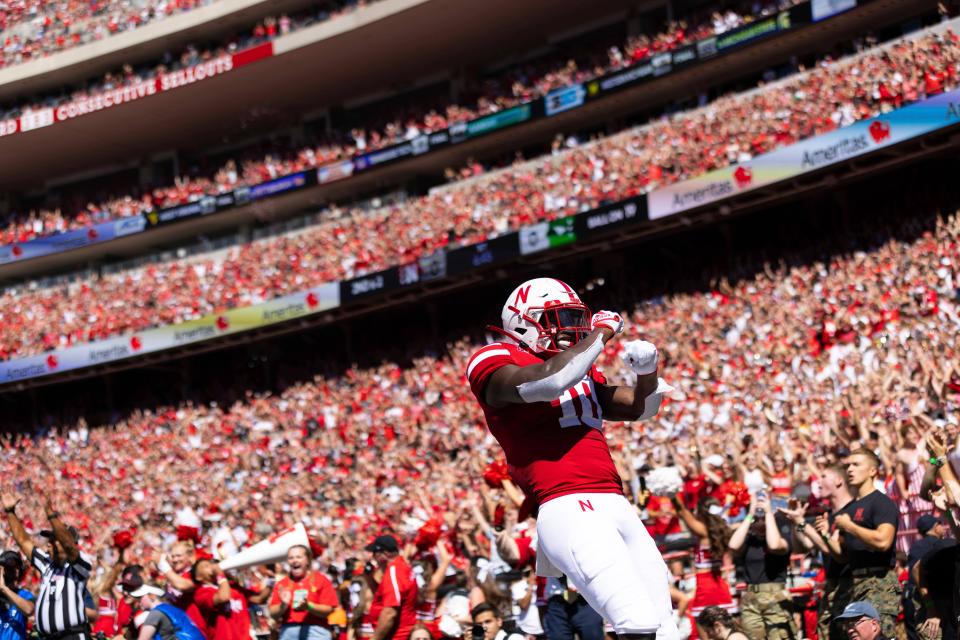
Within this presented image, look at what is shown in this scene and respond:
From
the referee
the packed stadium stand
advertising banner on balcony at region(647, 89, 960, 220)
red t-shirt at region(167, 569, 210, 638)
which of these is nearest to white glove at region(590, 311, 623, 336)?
the packed stadium stand

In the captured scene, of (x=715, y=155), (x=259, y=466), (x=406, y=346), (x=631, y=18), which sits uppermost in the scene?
(x=631, y=18)

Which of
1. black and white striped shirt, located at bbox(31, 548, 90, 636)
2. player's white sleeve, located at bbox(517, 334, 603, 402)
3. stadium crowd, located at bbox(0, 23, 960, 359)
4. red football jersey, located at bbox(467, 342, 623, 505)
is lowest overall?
black and white striped shirt, located at bbox(31, 548, 90, 636)

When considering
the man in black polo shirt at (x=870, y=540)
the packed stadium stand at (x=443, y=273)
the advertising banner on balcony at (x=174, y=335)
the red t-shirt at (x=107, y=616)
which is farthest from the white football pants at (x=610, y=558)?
the advertising banner on balcony at (x=174, y=335)

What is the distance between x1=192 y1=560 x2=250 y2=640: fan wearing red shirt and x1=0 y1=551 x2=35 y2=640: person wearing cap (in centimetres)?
211

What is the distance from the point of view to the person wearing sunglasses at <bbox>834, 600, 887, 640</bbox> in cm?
657

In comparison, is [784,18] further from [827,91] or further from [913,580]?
[913,580]

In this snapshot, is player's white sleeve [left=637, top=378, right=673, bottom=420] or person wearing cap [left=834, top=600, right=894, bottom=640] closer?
player's white sleeve [left=637, top=378, right=673, bottom=420]

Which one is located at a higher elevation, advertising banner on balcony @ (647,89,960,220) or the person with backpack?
advertising banner on balcony @ (647,89,960,220)

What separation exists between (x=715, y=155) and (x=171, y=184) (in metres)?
21.5

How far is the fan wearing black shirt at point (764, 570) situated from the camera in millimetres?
8633

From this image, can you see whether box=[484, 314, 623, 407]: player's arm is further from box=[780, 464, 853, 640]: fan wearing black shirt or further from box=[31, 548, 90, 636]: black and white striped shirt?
box=[31, 548, 90, 636]: black and white striped shirt

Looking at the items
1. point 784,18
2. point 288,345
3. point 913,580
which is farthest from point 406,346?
point 913,580

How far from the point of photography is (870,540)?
7.36 metres

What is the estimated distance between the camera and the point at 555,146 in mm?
29750
